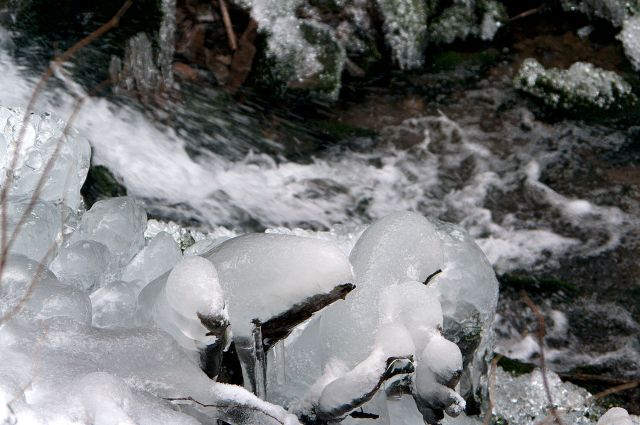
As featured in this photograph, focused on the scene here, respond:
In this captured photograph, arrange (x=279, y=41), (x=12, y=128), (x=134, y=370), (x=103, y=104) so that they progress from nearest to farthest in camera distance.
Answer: (x=134, y=370) → (x=12, y=128) → (x=103, y=104) → (x=279, y=41)

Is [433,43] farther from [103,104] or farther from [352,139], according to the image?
[103,104]

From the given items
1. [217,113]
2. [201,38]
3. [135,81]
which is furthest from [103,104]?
[201,38]

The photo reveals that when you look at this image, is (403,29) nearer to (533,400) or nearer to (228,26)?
(228,26)

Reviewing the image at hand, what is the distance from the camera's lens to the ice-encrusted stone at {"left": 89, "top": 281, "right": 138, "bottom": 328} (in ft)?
6.77

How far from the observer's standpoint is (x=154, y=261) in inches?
91.2

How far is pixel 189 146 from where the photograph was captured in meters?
3.80

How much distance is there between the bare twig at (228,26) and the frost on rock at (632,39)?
7.84ft

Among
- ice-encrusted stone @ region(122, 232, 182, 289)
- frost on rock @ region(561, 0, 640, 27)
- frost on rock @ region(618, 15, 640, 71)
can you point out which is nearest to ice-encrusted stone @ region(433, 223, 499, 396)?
ice-encrusted stone @ region(122, 232, 182, 289)

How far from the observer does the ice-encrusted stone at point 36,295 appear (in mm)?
1840

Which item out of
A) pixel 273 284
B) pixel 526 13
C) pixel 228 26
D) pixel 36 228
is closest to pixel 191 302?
pixel 273 284

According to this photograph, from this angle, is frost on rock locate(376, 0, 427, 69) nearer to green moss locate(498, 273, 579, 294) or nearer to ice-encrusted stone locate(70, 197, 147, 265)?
green moss locate(498, 273, 579, 294)

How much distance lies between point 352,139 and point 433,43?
0.99 m

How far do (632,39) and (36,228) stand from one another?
12.9 feet

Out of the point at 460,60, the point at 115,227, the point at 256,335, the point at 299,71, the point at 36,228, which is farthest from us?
the point at 460,60
